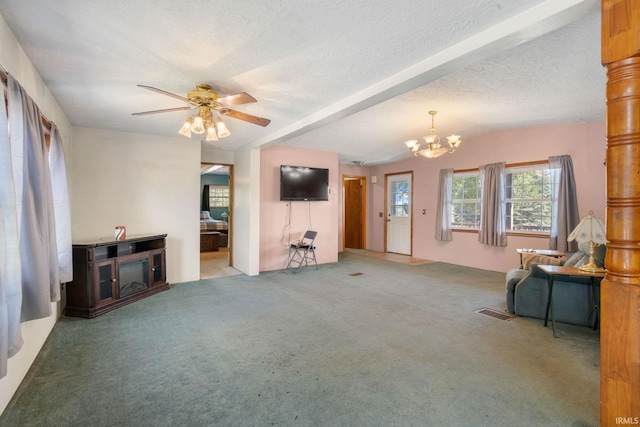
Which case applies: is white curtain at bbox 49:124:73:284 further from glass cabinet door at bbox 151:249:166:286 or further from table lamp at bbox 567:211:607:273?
table lamp at bbox 567:211:607:273

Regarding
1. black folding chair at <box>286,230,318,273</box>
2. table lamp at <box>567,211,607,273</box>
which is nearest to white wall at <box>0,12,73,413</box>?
black folding chair at <box>286,230,318,273</box>

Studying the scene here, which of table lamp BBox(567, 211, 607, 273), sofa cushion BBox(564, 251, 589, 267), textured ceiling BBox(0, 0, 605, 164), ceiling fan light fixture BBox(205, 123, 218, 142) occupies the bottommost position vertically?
sofa cushion BBox(564, 251, 589, 267)

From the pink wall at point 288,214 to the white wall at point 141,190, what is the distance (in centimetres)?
124

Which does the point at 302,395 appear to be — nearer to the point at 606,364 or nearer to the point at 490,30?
the point at 606,364

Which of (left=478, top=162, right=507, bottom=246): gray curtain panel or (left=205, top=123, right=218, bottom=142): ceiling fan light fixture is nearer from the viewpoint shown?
(left=205, top=123, right=218, bottom=142): ceiling fan light fixture

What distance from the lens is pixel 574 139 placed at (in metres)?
4.69

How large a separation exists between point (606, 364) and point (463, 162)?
544 cm

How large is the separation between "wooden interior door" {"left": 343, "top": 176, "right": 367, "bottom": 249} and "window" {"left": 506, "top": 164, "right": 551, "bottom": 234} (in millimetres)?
3705

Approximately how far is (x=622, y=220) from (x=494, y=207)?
15.4ft

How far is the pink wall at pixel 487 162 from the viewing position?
179 inches

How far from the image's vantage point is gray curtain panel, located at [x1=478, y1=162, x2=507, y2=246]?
547 centimetres

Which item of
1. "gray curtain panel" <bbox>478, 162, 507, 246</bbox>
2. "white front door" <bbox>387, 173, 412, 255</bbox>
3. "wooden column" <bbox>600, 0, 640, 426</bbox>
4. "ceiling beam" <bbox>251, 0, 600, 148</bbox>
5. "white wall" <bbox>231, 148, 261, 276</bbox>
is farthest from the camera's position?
"white front door" <bbox>387, 173, 412, 255</bbox>

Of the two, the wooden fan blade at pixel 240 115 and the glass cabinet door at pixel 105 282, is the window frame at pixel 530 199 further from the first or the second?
the glass cabinet door at pixel 105 282

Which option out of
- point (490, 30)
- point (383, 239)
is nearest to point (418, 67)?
point (490, 30)
